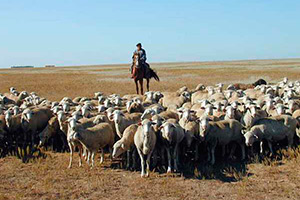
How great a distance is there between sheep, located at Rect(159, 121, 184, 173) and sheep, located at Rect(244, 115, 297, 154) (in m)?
1.75

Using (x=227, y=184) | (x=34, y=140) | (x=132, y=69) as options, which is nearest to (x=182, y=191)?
(x=227, y=184)

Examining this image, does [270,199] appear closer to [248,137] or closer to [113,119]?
[248,137]

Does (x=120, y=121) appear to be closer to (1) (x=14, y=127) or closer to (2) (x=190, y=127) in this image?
(2) (x=190, y=127)

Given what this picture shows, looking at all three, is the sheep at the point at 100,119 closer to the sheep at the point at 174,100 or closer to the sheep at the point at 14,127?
the sheep at the point at 14,127

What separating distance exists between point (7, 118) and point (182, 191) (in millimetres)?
6314

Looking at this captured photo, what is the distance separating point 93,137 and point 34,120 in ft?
10.5

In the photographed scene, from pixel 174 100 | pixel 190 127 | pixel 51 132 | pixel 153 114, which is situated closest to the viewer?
pixel 190 127

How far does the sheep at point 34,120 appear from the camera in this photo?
1078 centimetres

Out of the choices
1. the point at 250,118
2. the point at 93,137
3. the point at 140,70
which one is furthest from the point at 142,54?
the point at 93,137

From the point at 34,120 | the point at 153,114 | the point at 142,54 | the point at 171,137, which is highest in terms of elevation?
the point at 142,54

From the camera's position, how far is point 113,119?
378 inches

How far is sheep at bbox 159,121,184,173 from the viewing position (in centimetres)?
A: 812

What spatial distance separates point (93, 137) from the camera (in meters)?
8.80

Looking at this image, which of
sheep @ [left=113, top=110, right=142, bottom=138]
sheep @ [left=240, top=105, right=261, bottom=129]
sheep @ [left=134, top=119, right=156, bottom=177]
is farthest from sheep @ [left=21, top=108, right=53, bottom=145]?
sheep @ [left=240, top=105, right=261, bottom=129]
